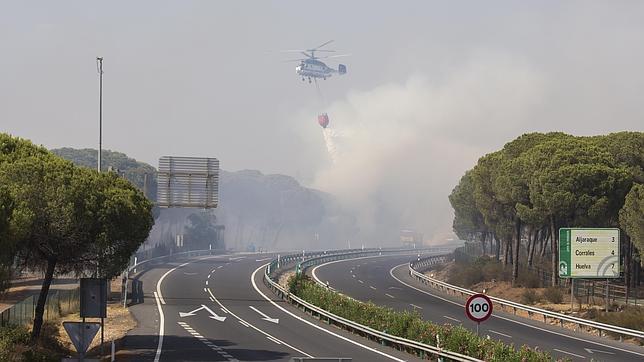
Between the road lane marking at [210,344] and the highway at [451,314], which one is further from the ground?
the road lane marking at [210,344]

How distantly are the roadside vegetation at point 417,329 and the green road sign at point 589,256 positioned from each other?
15089 millimetres

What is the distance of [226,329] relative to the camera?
52250mm

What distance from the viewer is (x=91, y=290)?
3303cm

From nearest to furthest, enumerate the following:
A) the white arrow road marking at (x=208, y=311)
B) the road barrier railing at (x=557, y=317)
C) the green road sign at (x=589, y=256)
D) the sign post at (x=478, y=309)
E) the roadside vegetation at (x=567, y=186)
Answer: the sign post at (x=478, y=309)
the road barrier railing at (x=557, y=317)
the white arrow road marking at (x=208, y=311)
the green road sign at (x=589, y=256)
the roadside vegetation at (x=567, y=186)

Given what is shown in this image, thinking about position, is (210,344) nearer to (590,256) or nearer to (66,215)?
(66,215)

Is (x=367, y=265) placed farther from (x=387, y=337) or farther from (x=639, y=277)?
(x=387, y=337)

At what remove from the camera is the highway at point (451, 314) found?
4631 cm

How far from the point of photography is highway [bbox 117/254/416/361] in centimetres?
4069

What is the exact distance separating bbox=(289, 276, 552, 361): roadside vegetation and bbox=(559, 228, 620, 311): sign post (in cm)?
1510

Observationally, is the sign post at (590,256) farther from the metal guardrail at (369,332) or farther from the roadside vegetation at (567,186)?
the metal guardrail at (369,332)

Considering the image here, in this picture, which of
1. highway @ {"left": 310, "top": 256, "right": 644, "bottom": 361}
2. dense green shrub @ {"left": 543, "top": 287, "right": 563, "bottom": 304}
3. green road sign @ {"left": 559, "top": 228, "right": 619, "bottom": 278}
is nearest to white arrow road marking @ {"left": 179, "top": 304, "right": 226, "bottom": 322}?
highway @ {"left": 310, "top": 256, "right": 644, "bottom": 361}

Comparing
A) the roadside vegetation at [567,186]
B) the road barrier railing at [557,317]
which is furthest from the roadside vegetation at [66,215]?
the roadside vegetation at [567,186]

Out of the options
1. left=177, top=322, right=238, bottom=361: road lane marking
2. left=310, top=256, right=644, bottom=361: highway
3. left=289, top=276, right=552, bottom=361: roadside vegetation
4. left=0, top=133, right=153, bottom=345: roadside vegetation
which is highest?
left=0, top=133, right=153, bottom=345: roadside vegetation

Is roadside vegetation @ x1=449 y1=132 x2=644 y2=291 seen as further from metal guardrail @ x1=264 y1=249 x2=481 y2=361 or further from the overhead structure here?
the overhead structure
